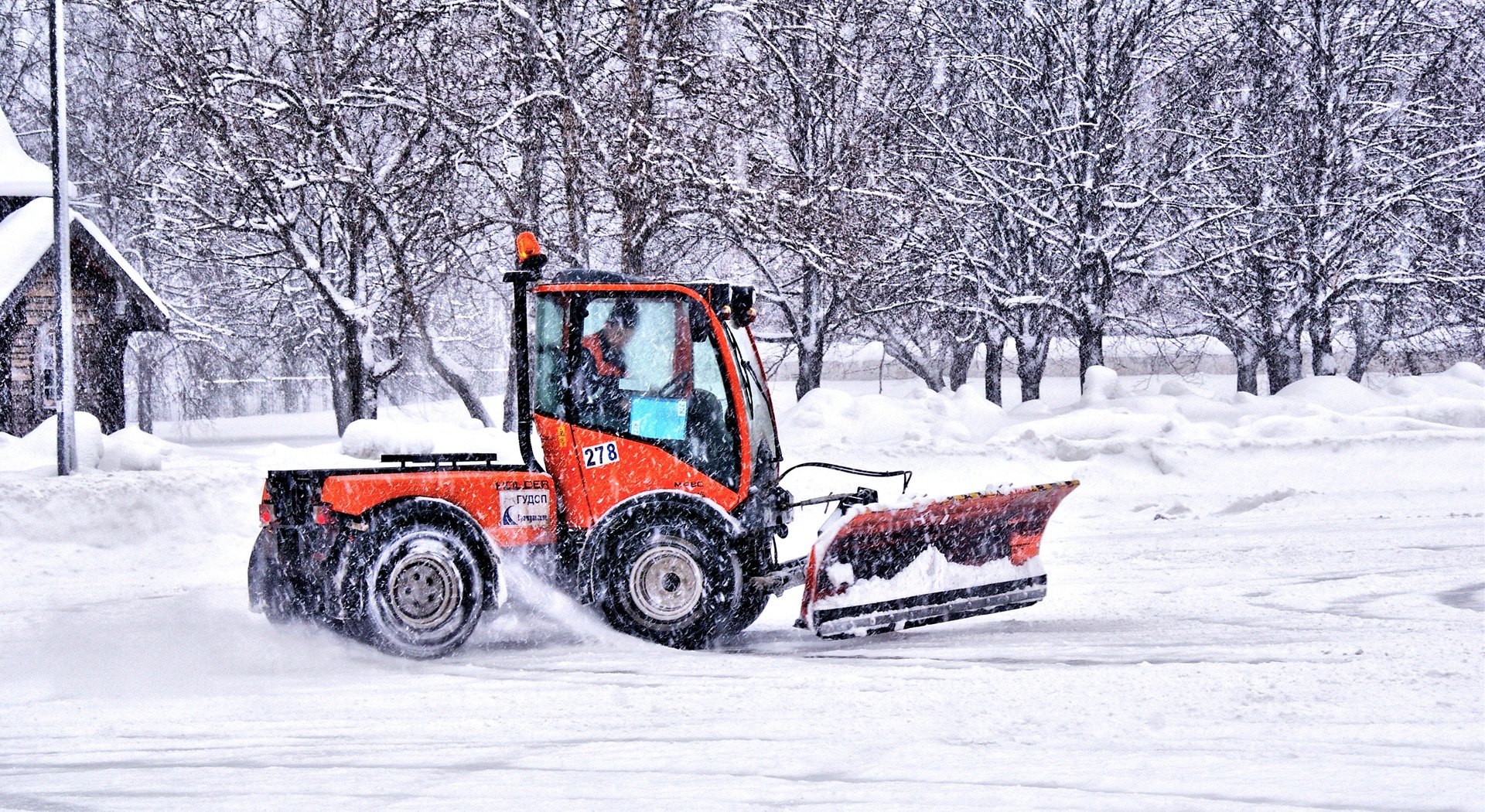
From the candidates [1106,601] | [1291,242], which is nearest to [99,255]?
[1106,601]

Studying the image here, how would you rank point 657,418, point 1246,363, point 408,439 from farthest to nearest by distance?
point 1246,363, point 408,439, point 657,418

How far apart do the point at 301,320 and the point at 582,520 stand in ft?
87.1

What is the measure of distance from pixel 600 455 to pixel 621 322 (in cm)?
77

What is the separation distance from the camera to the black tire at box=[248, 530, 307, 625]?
7156 mm

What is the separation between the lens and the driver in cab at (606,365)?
706 centimetres

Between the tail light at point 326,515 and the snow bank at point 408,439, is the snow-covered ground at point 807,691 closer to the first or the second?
the tail light at point 326,515

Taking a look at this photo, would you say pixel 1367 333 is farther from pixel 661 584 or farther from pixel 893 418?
pixel 661 584

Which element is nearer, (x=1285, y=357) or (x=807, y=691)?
(x=807, y=691)

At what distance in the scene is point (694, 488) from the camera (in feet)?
23.0

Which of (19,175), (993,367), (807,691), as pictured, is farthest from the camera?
(993,367)

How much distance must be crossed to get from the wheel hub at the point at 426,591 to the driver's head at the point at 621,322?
1.55 m

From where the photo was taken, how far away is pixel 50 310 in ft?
69.7

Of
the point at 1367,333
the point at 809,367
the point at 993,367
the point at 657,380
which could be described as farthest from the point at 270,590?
the point at 1367,333

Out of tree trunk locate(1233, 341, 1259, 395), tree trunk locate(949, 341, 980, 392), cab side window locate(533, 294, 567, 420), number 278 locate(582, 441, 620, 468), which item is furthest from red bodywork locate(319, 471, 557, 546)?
tree trunk locate(1233, 341, 1259, 395)
